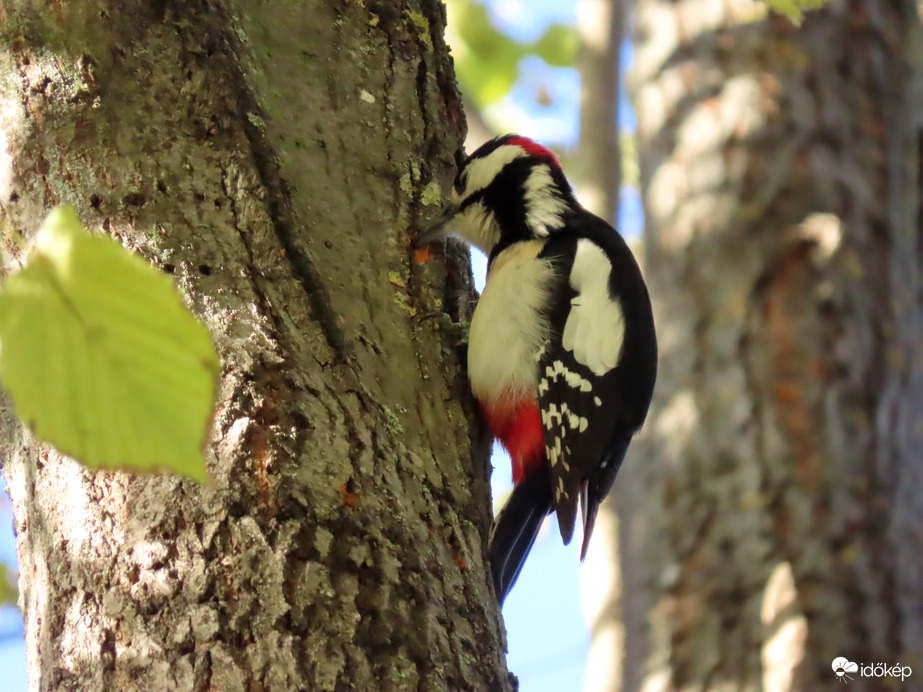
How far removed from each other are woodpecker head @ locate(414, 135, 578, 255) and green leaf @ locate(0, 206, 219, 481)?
63.2 inches

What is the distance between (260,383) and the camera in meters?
1.30

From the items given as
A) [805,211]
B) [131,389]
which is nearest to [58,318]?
[131,389]

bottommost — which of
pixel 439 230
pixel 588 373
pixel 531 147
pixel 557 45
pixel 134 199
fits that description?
pixel 134 199

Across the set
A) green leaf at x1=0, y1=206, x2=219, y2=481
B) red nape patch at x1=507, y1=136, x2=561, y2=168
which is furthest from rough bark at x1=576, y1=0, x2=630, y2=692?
green leaf at x1=0, y1=206, x2=219, y2=481

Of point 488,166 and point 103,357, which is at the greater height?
point 488,166

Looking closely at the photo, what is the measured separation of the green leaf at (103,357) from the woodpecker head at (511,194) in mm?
1606

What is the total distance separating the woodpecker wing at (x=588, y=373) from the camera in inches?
80.4

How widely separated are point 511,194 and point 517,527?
0.91 m

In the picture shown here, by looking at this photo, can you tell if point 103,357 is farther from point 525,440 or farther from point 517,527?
point 525,440

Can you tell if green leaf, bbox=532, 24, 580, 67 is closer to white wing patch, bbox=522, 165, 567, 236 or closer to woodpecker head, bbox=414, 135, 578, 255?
woodpecker head, bbox=414, 135, 578, 255

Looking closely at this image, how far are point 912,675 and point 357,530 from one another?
1.94 metres

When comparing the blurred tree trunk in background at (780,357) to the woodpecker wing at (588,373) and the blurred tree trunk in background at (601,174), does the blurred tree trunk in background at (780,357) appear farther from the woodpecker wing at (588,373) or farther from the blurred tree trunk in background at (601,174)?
the woodpecker wing at (588,373)

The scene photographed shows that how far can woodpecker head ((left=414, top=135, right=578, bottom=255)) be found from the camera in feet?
7.47

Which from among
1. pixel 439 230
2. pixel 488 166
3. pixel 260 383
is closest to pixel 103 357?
pixel 260 383
